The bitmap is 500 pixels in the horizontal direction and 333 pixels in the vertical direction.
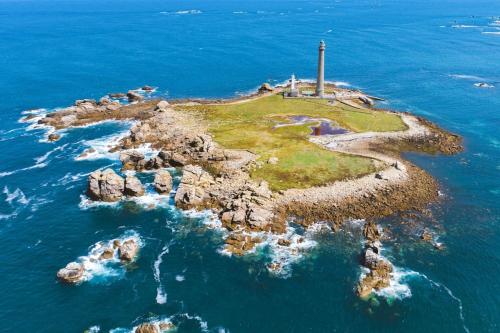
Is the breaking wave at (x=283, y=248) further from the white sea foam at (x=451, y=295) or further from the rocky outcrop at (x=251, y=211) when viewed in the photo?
the white sea foam at (x=451, y=295)

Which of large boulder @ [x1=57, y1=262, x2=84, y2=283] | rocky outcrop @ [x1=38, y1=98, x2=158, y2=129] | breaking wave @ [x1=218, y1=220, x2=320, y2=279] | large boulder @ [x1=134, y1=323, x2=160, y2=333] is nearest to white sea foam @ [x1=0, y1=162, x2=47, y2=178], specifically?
rocky outcrop @ [x1=38, y1=98, x2=158, y2=129]

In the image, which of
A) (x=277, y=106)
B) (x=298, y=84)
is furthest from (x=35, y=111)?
(x=298, y=84)

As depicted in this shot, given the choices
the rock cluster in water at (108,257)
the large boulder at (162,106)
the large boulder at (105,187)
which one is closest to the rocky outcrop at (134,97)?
the large boulder at (162,106)

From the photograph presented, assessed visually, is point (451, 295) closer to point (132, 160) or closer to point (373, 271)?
point (373, 271)

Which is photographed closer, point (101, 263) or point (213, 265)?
point (213, 265)

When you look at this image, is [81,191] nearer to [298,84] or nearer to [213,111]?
[213,111]

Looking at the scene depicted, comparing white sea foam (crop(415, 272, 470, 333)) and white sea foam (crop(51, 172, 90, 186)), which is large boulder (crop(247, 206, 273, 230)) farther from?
white sea foam (crop(51, 172, 90, 186))

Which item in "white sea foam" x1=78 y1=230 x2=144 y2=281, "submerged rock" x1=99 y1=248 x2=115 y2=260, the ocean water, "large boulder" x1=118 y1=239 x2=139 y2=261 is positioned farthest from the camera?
"submerged rock" x1=99 y1=248 x2=115 y2=260

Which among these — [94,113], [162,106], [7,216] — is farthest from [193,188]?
[94,113]
